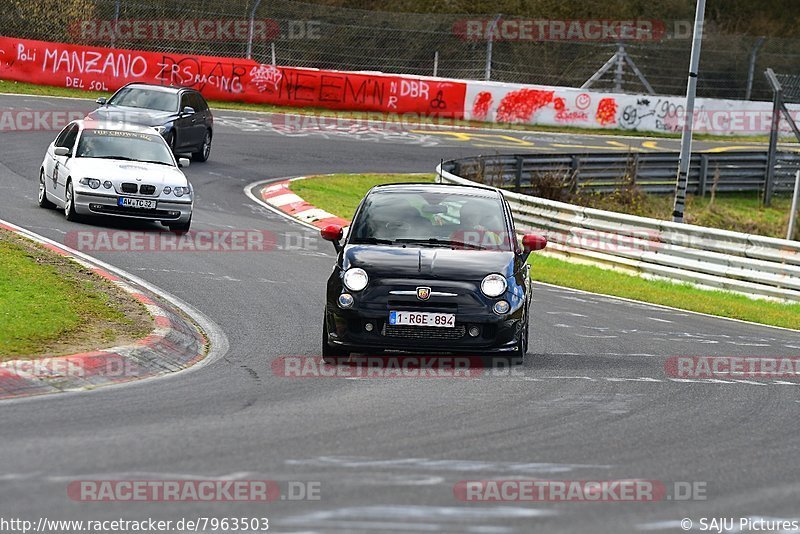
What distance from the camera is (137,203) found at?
1889 centimetres

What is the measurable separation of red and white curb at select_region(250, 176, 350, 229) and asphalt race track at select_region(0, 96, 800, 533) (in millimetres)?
9074

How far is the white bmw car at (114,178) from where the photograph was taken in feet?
61.7

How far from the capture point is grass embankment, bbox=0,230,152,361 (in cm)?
1005

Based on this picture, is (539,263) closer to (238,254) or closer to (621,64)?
(238,254)

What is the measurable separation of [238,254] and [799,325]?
24.1 ft

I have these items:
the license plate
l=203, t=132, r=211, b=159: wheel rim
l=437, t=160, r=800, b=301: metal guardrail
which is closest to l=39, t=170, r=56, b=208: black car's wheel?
the license plate

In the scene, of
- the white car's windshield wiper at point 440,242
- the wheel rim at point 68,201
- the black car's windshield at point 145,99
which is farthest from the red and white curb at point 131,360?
the black car's windshield at point 145,99

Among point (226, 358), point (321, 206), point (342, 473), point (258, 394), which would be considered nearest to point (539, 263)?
point (321, 206)

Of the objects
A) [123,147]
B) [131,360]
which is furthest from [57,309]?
[123,147]

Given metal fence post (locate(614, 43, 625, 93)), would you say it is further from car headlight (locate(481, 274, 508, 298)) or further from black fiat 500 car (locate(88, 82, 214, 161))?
car headlight (locate(481, 274, 508, 298))

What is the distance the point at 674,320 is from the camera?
51.1 ft

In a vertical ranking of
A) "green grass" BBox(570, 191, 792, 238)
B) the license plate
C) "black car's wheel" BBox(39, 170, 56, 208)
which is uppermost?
the license plate

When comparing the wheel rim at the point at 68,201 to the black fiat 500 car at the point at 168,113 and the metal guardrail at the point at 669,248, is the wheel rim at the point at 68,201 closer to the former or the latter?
the metal guardrail at the point at 669,248

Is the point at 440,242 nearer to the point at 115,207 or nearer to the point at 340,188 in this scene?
the point at 115,207
